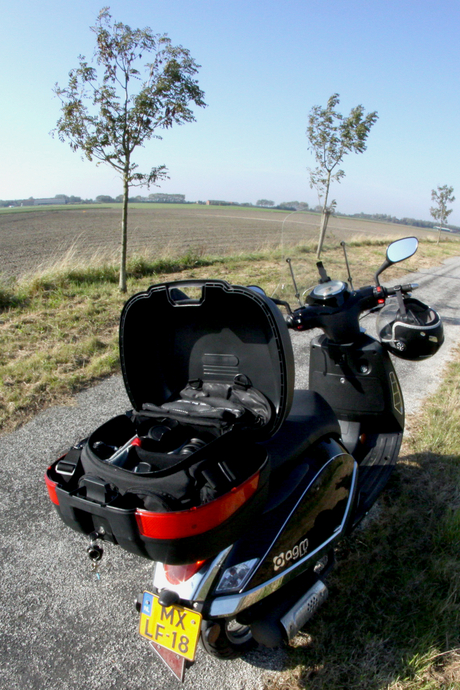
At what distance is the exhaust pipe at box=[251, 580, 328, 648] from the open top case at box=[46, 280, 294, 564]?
409mm

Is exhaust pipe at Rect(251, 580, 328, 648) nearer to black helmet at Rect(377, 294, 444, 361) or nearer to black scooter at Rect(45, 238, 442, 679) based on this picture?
black scooter at Rect(45, 238, 442, 679)

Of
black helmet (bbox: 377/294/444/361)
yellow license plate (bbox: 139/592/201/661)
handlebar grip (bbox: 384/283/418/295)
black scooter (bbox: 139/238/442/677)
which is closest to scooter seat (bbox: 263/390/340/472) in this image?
black scooter (bbox: 139/238/442/677)

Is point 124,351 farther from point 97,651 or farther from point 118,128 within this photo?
point 118,128

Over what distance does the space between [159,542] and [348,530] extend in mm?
1171

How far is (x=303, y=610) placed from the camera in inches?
65.9

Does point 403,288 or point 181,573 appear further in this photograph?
point 403,288

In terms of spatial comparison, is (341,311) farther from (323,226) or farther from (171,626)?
(171,626)

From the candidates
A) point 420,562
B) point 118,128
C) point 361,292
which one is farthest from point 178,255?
point 420,562

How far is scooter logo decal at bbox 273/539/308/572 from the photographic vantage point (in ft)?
5.29

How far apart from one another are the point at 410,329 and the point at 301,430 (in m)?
1.02

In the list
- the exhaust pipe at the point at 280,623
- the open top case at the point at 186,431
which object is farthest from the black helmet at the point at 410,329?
the exhaust pipe at the point at 280,623

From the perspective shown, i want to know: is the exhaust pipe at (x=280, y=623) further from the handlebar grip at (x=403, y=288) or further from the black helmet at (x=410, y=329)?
the handlebar grip at (x=403, y=288)

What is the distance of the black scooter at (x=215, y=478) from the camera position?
4.45ft

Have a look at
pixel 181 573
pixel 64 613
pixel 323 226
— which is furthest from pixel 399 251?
pixel 64 613
